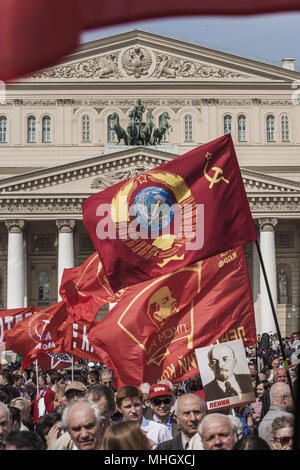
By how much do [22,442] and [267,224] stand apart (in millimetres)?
47853

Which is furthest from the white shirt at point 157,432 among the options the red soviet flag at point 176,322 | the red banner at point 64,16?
the red banner at point 64,16

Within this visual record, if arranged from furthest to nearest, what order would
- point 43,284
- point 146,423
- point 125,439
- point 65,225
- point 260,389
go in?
point 43,284
point 65,225
point 260,389
point 146,423
point 125,439

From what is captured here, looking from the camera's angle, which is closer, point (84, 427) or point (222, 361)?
point (84, 427)

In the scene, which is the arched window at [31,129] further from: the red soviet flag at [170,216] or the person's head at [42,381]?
the red soviet flag at [170,216]

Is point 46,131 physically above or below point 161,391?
above

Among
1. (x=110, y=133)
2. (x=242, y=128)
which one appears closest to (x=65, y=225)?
(x=110, y=133)

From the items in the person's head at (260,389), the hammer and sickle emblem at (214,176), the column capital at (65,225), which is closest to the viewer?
the hammer and sickle emblem at (214,176)

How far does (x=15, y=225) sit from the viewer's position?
51812mm

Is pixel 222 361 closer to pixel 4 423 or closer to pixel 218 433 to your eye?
pixel 4 423

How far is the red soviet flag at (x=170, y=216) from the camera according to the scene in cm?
938

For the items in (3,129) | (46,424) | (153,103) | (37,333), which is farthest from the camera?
(3,129)

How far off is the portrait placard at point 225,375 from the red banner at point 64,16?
234 inches

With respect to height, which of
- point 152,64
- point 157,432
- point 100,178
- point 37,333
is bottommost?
point 157,432

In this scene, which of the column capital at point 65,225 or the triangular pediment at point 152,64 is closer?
the column capital at point 65,225
